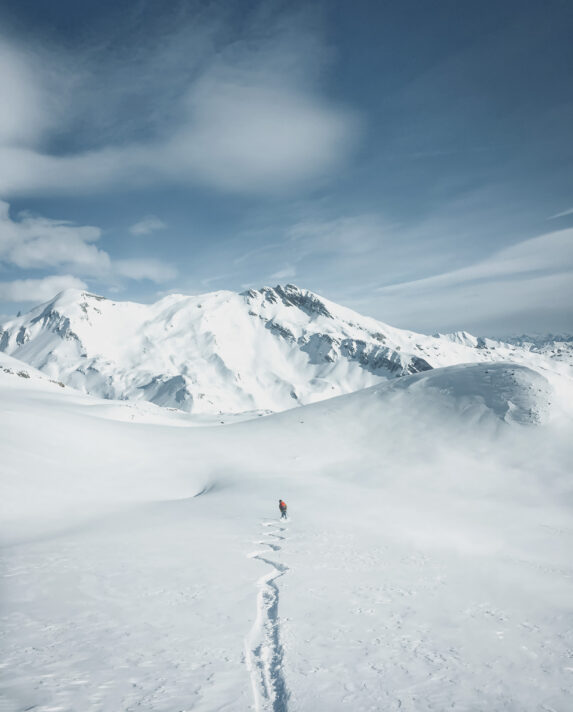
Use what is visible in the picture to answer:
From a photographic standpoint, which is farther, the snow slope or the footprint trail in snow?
the snow slope

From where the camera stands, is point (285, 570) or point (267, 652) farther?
point (285, 570)

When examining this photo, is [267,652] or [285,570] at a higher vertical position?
[267,652]

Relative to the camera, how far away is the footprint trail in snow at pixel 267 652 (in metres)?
7.63

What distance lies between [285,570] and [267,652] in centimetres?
568

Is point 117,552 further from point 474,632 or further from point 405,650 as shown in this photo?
point 474,632

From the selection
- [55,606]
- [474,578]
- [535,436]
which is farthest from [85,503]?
[535,436]

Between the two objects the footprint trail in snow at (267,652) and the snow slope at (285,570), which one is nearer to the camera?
the footprint trail in snow at (267,652)

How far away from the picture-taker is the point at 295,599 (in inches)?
476

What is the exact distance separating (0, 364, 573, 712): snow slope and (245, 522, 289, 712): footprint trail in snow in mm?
48

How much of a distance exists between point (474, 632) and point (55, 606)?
1178cm

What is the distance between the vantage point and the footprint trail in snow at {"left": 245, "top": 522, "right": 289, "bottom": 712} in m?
7.63

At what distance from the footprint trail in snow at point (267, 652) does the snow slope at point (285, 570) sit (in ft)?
0.16

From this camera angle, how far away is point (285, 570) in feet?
48.3

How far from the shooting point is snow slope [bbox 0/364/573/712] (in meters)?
8.11
